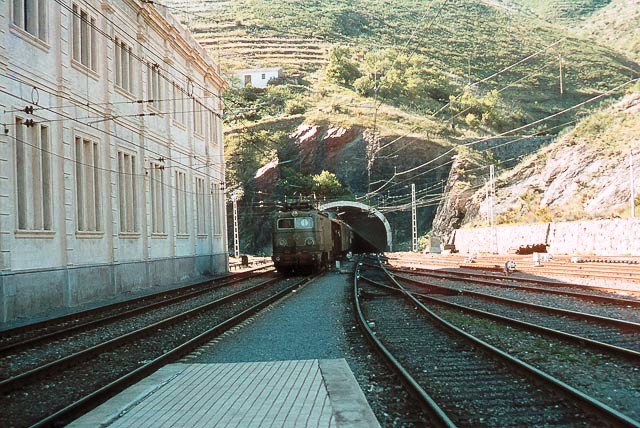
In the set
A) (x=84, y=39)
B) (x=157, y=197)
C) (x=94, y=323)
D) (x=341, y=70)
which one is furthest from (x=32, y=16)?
(x=341, y=70)

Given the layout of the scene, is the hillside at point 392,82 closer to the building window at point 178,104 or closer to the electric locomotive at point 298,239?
the electric locomotive at point 298,239

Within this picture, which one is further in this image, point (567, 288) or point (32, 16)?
point (567, 288)

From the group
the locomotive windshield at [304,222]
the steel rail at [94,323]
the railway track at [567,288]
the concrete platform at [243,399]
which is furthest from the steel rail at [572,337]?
the locomotive windshield at [304,222]

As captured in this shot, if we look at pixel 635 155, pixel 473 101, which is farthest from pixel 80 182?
pixel 473 101

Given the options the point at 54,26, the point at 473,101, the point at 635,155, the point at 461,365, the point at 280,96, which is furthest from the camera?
the point at 280,96

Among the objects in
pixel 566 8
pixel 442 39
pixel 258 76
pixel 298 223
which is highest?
pixel 566 8

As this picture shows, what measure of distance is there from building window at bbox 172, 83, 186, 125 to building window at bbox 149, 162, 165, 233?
4.04 meters

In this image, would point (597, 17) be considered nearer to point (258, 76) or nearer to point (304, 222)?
point (258, 76)

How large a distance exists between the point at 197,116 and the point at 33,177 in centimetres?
1992

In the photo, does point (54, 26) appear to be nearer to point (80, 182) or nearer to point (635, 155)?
point (80, 182)

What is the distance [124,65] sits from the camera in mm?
26875

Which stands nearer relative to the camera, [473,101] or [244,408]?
[244,408]

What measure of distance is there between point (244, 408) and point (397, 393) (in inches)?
71.4

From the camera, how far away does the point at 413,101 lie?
97938mm
